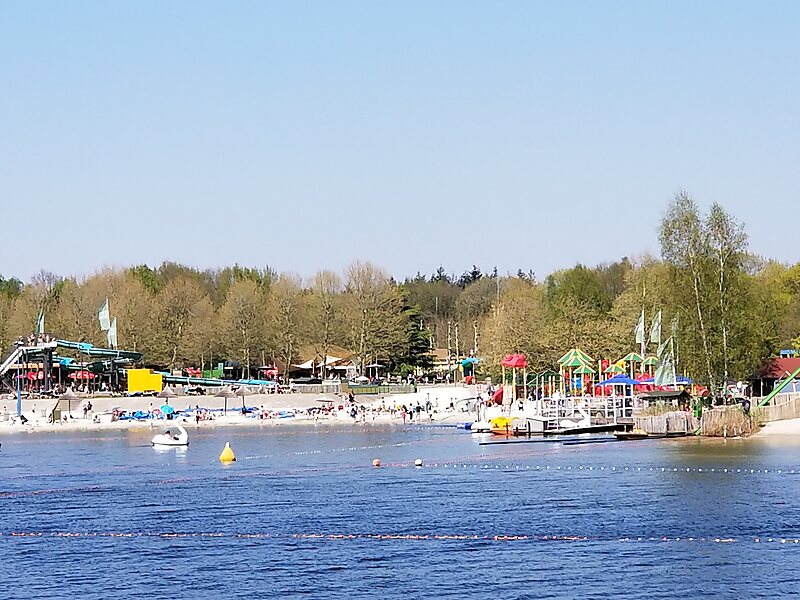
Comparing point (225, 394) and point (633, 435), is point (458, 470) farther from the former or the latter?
point (225, 394)

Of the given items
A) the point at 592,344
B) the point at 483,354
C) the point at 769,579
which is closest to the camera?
the point at 769,579

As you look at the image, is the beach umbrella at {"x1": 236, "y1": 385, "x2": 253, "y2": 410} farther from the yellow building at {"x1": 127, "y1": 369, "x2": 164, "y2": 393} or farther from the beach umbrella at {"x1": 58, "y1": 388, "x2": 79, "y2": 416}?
the beach umbrella at {"x1": 58, "y1": 388, "x2": 79, "y2": 416}

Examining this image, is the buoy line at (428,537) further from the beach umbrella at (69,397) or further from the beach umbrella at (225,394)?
the beach umbrella at (225,394)

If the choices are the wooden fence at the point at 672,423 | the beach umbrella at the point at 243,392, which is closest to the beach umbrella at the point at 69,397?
the beach umbrella at the point at 243,392

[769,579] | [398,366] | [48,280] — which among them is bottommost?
[769,579]

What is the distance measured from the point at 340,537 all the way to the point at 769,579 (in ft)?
44.1

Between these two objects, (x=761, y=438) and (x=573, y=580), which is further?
(x=761, y=438)

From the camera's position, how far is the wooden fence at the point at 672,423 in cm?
7394

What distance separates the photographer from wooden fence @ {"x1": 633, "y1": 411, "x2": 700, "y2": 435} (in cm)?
7394

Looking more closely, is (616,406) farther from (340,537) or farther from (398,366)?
(398,366)

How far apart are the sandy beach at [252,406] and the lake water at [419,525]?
3922 cm

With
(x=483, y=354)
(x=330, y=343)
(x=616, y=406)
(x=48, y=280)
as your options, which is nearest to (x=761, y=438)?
(x=616, y=406)

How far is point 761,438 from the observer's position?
6994cm

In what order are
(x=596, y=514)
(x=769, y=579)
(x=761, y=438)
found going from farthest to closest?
(x=761, y=438) → (x=596, y=514) → (x=769, y=579)
